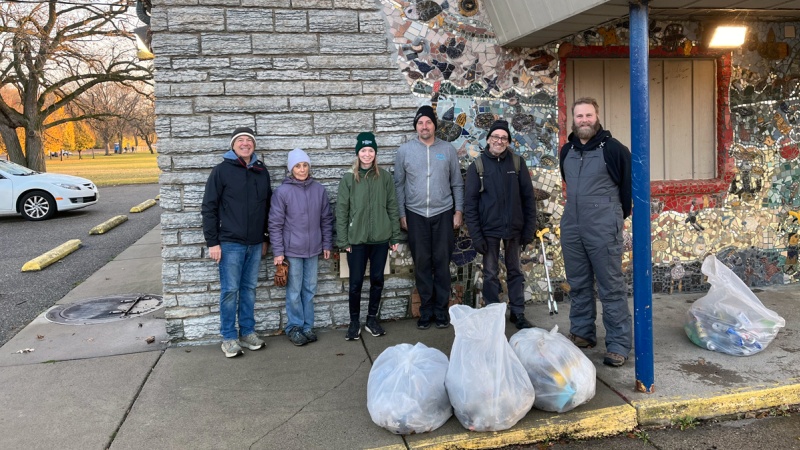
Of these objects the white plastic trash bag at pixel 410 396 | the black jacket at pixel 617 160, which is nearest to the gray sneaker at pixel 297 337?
the white plastic trash bag at pixel 410 396

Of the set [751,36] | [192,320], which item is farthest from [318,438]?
[751,36]

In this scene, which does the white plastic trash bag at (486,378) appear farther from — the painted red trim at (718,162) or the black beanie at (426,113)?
the painted red trim at (718,162)

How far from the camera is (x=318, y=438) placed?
11.3 ft

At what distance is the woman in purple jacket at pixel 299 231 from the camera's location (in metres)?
4.86

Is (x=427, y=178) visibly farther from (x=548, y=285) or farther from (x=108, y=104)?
(x=108, y=104)

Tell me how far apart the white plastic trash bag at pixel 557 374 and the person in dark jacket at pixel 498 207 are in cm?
145

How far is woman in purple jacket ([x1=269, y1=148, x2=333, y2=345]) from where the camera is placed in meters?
4.86

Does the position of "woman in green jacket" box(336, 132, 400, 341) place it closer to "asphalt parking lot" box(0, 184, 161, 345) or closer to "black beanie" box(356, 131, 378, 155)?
"black beanie" box(356, 131, 378, 155)

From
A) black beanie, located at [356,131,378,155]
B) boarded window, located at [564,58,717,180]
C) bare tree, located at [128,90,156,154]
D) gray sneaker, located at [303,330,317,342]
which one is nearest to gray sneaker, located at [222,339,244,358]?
gray sneaker, located at [303,330,317,342]

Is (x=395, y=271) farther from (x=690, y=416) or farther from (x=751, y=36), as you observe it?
(x=751, y=36)

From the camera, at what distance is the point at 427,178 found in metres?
5.11

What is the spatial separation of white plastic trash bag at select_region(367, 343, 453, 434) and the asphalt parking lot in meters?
4.19

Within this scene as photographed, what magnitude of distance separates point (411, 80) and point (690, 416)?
3531mm

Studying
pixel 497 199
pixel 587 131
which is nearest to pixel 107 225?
pixel 497 199
